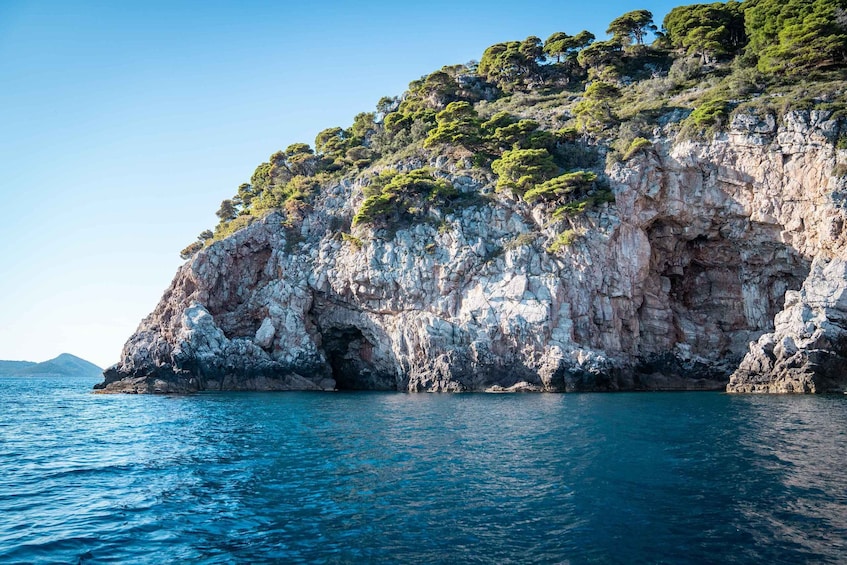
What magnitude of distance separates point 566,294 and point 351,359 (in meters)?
24.3

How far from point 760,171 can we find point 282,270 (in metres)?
45.4

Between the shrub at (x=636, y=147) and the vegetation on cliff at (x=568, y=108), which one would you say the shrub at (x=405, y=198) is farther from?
the shrub at (x=636, y=147)

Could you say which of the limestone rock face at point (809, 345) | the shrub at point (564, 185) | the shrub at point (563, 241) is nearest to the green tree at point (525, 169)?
the shrub at point (564, 185)

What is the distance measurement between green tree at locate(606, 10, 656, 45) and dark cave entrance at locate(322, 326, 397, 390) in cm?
5381

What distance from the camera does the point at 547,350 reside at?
44719 mm

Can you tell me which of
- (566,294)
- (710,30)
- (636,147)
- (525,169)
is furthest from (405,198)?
(710,30)

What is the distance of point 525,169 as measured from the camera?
51.4m

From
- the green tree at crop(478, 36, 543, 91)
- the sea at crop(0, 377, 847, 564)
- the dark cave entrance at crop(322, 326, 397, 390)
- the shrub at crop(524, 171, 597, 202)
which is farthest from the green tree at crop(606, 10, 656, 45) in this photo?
the sea at crop(0, 377, 847, 564)

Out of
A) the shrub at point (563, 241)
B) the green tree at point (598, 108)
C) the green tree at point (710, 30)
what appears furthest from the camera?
the green tree at point (710, 30)

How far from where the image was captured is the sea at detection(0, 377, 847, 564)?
33.0 feet

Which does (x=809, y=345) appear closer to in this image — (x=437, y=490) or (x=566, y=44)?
(x=437, y=490)

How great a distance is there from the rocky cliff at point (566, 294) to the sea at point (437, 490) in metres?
17.4

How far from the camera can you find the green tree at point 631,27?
7231 cm

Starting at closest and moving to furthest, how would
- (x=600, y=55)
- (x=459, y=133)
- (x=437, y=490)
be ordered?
(x=437, y=490)
(x=459, y=133)
(x=600, y=55)
